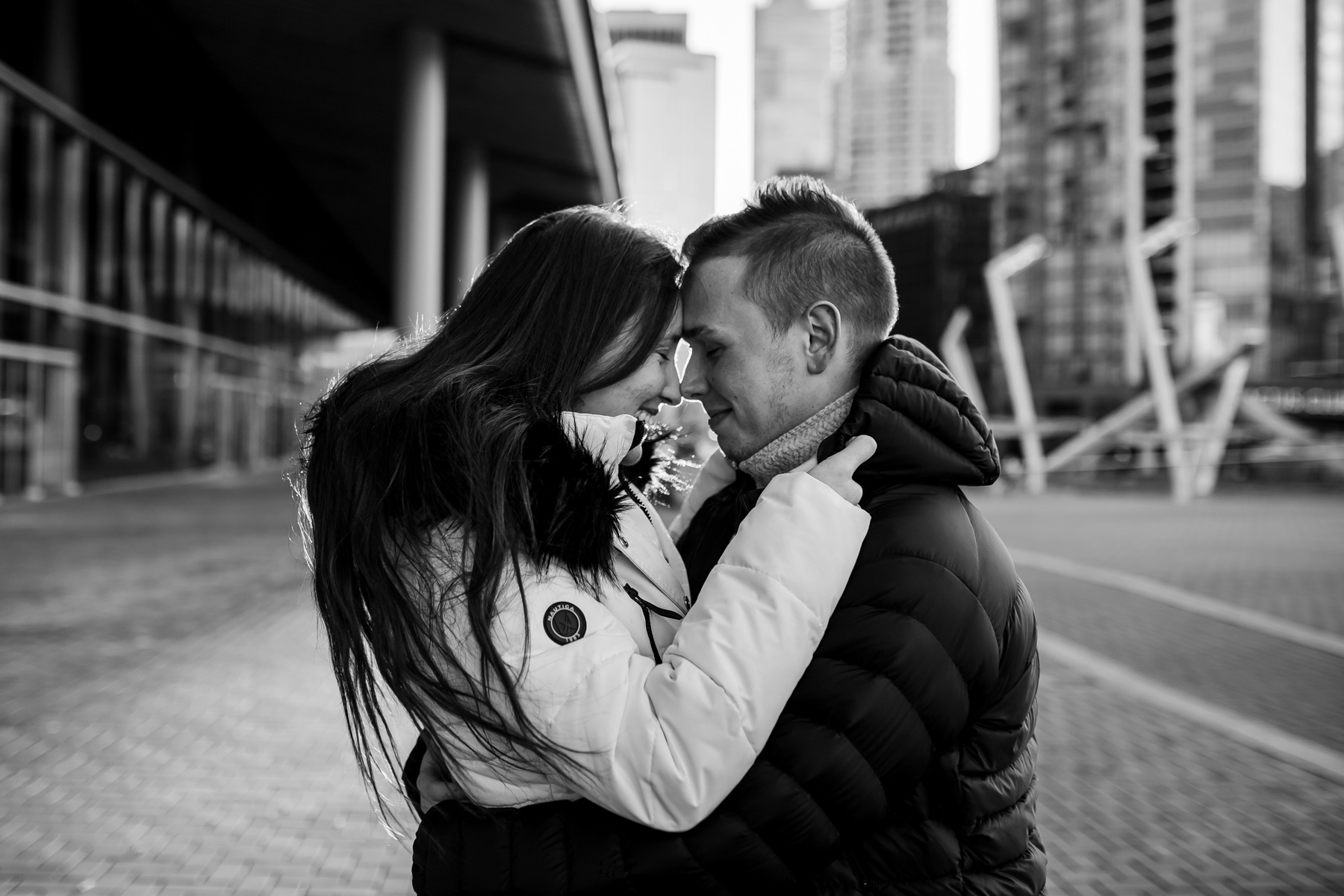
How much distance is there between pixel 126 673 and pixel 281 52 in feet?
55.3

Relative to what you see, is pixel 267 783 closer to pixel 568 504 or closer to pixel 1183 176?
pixel 568 504

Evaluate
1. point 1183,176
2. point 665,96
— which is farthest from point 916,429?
point 665,96

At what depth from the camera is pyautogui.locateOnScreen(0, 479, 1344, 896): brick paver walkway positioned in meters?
3.67

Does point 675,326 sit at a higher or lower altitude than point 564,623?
higher

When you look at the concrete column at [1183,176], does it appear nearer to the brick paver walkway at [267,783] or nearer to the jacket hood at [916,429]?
the brick paver walkway at [267,783]

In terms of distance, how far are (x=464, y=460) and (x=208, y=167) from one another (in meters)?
27.2

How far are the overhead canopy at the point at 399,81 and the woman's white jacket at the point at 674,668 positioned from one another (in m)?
16.7

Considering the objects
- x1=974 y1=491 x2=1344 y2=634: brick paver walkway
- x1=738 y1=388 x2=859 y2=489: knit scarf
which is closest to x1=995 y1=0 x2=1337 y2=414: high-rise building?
x1=974 y1=491 x2=1344 y2=634: brick paver walkway

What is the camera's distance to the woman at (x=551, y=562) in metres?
1.45

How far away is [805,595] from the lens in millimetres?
1504

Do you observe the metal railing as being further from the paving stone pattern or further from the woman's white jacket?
the woman's white jacket

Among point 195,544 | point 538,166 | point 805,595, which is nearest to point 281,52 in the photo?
point 538,166

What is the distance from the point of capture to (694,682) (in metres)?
1.44

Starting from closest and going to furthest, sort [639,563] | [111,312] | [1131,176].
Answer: [639,563]
[111,312]
[1131,176]
